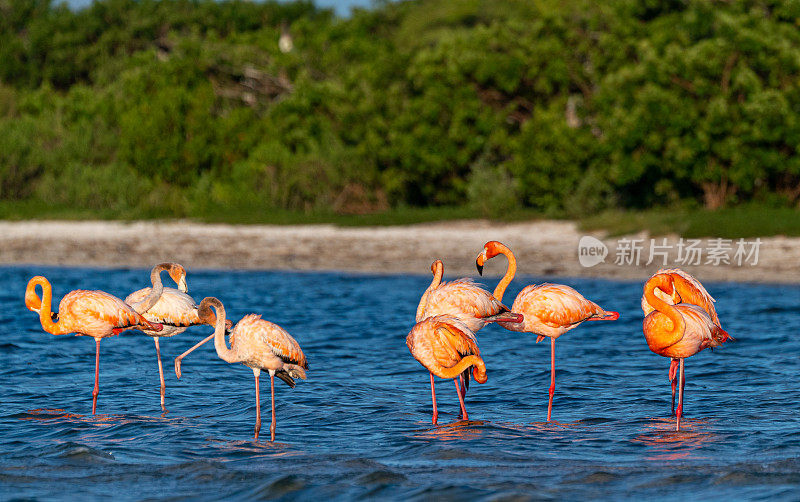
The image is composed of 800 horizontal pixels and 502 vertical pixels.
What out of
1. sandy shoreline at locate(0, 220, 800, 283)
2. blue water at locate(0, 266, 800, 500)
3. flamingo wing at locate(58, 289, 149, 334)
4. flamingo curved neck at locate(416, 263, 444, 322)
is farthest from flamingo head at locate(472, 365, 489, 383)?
sandy shoreline at locate(0, 220, 800, 283)

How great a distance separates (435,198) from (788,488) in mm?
23491

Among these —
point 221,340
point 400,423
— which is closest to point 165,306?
point 221,340

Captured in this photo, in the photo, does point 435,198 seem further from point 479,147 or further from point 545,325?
point 545,325

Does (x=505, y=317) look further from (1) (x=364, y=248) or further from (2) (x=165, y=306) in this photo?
(1) (x=364, y=248)

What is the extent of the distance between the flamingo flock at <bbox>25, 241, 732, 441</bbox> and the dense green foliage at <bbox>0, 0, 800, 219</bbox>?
15.9 m

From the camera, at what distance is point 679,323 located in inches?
326

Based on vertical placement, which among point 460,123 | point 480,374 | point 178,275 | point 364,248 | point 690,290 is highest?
point 460,123

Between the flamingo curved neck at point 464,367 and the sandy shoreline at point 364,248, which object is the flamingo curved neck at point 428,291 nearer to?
the flamingo curved neck at point 464,367

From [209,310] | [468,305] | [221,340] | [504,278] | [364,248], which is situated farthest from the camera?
[364,248]

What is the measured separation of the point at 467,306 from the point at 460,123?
19.7 m

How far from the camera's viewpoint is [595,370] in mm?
11281

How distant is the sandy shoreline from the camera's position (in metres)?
19.6

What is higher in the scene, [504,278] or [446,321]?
[504,278]

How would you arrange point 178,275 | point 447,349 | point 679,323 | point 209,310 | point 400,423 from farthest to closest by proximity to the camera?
point 178,275 < point 400,423 < point 679,323 < point 447,349 < point 209,310
